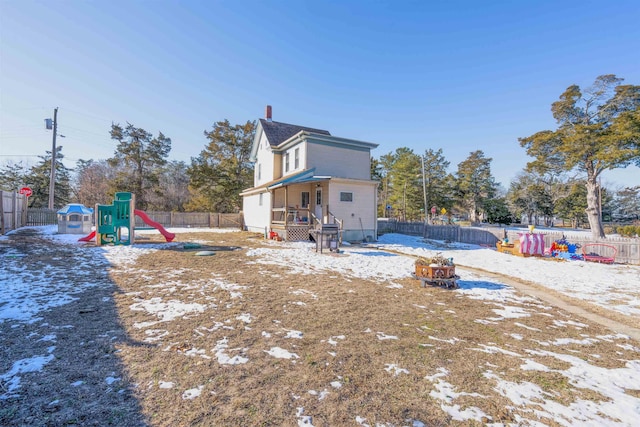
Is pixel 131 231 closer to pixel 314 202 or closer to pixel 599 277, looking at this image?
pixel 314 202

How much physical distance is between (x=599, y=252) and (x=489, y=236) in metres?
5.26

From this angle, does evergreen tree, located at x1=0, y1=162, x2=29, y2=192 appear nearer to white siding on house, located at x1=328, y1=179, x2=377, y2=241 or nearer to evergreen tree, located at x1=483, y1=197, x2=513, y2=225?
white siding on house, located at x1=328, y1=179, x2=377, y2=241

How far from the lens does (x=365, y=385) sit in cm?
277

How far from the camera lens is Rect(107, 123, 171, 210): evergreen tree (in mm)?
28766

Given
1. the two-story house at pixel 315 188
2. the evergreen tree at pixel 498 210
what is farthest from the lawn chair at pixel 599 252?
the evergreen tree at pixel 498 210

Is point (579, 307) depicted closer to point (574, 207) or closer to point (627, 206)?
point (574, 207)

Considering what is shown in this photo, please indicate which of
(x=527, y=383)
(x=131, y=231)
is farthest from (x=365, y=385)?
(x=131, y=231)

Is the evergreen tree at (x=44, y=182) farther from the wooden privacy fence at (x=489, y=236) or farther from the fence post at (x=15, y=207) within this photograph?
the wooden privacy fence at (x=489, y=236)

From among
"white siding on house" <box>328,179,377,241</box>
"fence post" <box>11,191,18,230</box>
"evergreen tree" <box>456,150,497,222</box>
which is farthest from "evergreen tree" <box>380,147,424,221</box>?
"fence post" <box>11,191,18,230</box>

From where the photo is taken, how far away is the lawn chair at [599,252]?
37.1 ft

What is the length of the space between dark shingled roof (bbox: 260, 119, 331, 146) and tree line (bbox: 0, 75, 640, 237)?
10.2 m

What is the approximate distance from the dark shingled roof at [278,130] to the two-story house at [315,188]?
77 millimetres

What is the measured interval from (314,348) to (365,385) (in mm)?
932

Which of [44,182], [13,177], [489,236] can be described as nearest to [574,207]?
[489,236]
